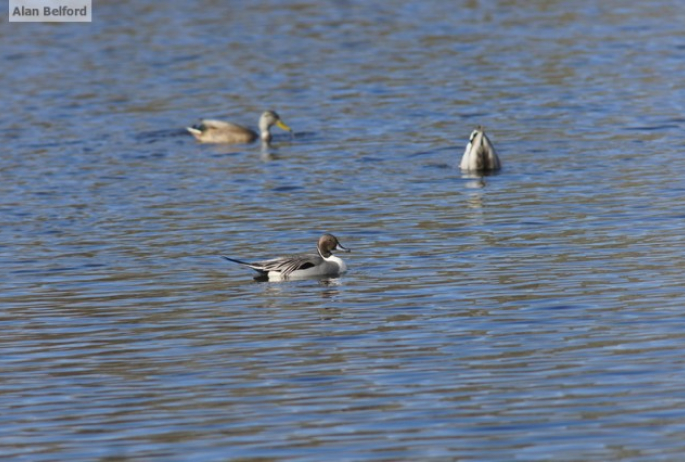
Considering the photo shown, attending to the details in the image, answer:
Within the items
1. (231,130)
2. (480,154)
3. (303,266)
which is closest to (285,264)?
(303,266)

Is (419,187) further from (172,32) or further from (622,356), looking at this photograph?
(172,32)

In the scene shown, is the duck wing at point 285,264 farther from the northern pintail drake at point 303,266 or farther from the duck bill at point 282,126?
the duck bill at point 282,126

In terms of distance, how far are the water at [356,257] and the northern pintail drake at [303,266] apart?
0.16m

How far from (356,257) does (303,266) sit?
1047 millimetres

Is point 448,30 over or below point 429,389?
over

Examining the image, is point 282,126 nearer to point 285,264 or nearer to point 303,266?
point 303,266

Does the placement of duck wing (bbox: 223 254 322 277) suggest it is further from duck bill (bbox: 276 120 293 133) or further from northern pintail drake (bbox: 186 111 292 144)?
duck bill (bbox: 276 120 293 133)

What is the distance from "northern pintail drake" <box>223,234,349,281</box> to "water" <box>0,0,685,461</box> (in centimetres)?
16

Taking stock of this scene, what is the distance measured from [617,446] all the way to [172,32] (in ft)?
115

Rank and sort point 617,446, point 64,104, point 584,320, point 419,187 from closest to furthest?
point 617,446, point 584,320, point 419,187, point 64,104

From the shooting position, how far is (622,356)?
36.8 feet

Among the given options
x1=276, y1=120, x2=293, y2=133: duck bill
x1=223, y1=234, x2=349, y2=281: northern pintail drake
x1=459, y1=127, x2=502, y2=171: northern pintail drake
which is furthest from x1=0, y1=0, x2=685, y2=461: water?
x1=276, y1=120, x2=293, y2=133: duck bill

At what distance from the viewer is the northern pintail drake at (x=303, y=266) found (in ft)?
50.0

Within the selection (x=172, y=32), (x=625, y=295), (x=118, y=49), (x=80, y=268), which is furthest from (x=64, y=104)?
(x=625, y=295)
